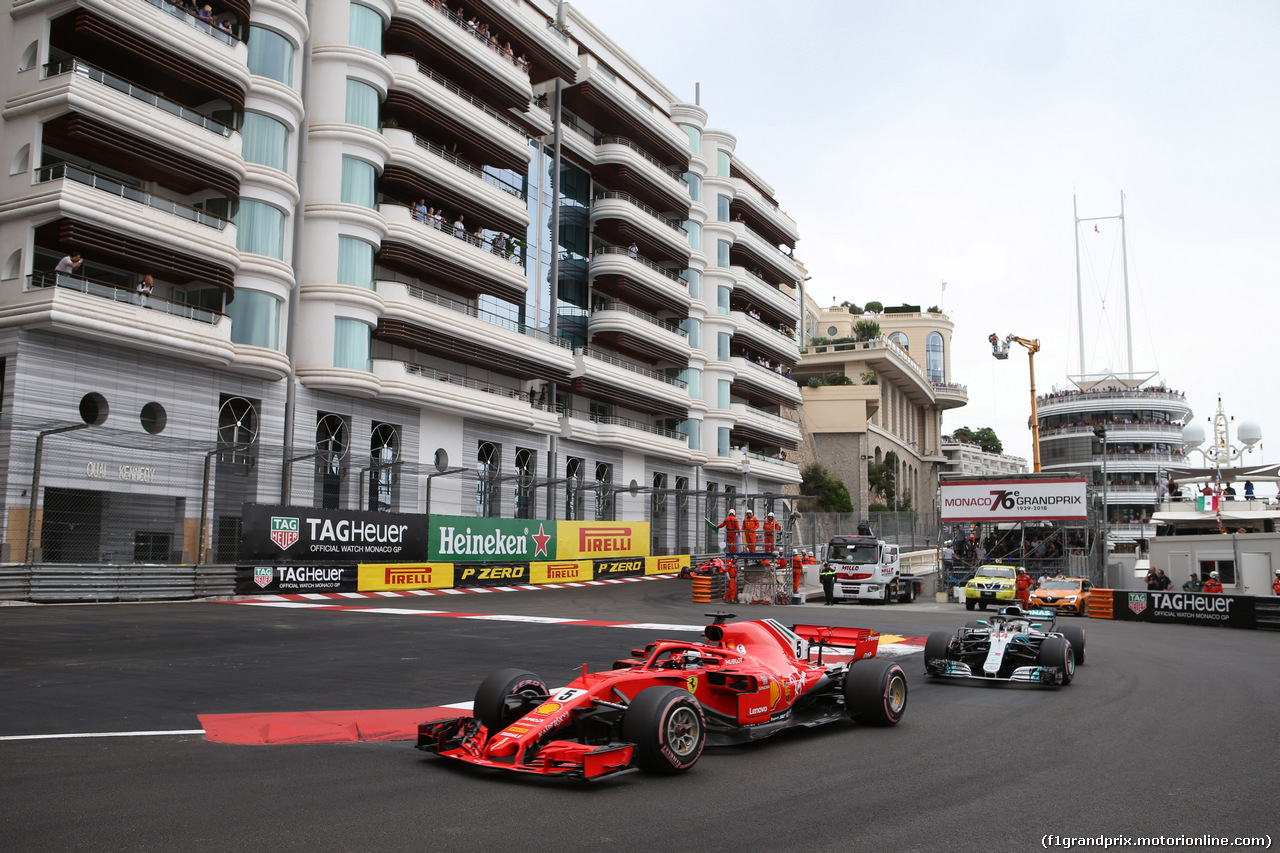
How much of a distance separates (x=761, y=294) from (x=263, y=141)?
140 ft

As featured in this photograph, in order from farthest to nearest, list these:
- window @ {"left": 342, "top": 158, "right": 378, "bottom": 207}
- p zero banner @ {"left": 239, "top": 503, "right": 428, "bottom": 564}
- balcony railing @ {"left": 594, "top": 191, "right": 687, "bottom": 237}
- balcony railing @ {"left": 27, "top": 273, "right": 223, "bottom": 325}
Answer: balcony railing @ {"left": 594, "top": 191, "right": 687, "bottom": 237}
window @ {"left": 342, "top": 158, "right": 378, "bottom": 207}
p zero banner @ {"left": 239, "top": 503, "right": 428, "bottom": 564}
balcony railing @ {"left": 27, "top": 273, "right": 223, "bottom": 325}

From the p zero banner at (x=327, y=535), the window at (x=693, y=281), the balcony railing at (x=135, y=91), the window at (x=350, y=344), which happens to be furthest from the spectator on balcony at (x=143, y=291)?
the window at (x=693, y=281)

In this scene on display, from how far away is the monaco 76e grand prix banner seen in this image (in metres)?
26.9

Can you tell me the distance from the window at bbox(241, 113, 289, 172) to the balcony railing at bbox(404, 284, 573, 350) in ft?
22.2

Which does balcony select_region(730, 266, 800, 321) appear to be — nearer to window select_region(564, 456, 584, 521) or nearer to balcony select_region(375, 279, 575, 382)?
balcony select_region(375, 279, 575, 382)

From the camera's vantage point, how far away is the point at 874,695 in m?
9.62

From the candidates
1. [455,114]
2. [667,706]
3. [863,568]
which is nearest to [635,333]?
[455,114]

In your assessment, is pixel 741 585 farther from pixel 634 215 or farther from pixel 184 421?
pixel 634 215

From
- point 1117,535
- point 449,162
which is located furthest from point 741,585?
point 1117,535

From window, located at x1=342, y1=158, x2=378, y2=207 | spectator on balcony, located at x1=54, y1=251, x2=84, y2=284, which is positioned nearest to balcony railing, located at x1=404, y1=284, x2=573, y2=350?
window, located at x1=342, y1=158, x2=378, y2=207

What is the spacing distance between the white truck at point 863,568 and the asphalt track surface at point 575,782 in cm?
2000

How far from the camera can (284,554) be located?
2730cm

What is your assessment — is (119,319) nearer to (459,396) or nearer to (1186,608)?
(459,396)

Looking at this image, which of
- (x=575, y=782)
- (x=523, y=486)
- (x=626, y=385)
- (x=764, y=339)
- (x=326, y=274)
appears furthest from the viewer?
(x=764, y=339)
